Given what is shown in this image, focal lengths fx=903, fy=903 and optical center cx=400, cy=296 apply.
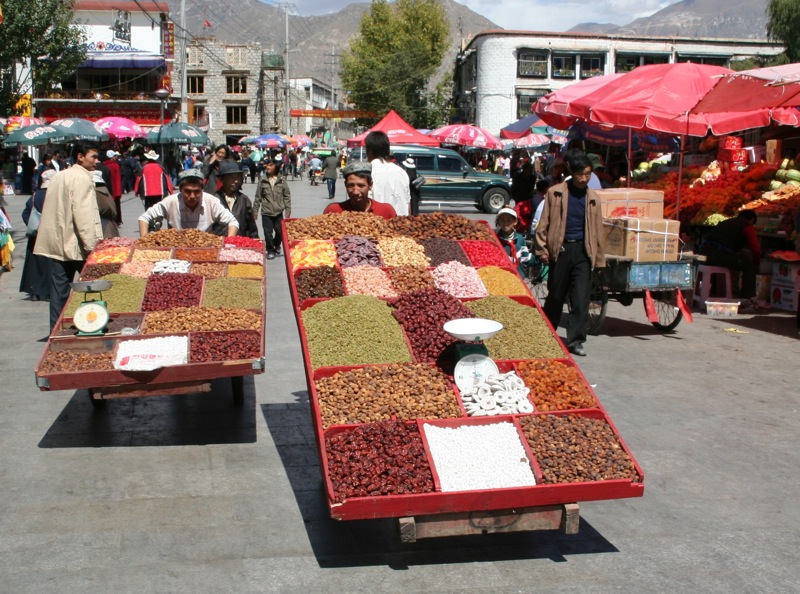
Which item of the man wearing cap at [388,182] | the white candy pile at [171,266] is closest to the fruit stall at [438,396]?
the white candy pile at [171,266]

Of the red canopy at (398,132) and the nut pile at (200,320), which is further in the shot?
the red canopy at (398,132)

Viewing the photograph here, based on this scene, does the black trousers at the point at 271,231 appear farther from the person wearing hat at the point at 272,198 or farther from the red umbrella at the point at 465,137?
the red umbrella at the point at 465,137

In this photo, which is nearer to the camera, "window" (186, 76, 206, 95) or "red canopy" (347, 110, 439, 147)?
"red canopy" (347, 110, 439, 147)

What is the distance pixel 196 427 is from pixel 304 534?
2.15 meters

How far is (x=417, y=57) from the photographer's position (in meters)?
68.1

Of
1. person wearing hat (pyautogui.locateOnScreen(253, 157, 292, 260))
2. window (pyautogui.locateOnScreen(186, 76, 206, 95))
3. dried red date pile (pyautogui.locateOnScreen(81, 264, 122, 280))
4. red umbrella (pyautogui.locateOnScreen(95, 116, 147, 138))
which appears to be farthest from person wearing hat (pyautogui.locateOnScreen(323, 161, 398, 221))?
window (pyautogui.locateOnScreen(186, 76, 206, 95))

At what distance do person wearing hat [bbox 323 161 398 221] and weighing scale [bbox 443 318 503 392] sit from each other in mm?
2114

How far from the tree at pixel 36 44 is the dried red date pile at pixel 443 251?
2369 centimetres

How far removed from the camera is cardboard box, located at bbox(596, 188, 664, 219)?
10086mm

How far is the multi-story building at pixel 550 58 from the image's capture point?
60.9m

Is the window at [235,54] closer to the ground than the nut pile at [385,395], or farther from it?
farther from it

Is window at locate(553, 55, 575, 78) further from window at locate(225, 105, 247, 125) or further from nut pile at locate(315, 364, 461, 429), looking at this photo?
nut pile at locate(315, 364, 461, 429)

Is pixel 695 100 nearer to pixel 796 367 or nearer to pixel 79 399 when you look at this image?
pixel 796 367

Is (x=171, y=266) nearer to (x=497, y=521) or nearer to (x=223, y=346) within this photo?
(x=223, y=346)
